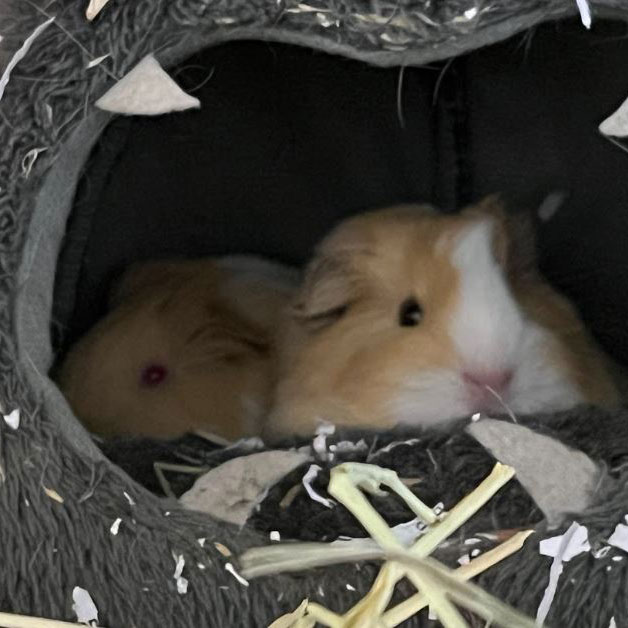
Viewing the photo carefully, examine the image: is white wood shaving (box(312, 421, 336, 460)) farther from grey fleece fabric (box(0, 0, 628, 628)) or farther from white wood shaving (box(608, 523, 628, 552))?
white wood shaving (box(608, 523, 628, 552))

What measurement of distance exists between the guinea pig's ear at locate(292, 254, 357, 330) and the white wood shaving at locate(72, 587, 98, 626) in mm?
543

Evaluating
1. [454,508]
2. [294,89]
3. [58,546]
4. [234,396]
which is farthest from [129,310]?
[454,508]

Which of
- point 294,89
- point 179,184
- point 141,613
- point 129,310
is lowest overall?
point 141,613

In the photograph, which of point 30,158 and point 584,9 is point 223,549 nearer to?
point 30,158

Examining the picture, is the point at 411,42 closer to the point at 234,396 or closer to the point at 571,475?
the point at 571,475

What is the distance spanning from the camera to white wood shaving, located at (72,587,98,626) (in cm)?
116

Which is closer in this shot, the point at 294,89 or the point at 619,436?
the point at 619,436

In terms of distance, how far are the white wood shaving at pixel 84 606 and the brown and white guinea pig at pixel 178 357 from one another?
43 centimetres

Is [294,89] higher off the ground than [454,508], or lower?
higher

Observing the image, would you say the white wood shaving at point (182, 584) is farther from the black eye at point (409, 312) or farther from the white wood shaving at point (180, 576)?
the black eye at point (409, 312)

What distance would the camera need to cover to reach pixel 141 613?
1148mm

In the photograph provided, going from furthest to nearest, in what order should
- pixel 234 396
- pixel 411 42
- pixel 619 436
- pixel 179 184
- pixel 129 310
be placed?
pixel 179 184 → pixel 129 310 → pixel 234 396 → pixel 619 436 → pixel 411 42

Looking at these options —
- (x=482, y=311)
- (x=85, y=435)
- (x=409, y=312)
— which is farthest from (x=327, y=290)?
(x=85, y=435)

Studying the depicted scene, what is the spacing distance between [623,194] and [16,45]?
100 cm
